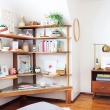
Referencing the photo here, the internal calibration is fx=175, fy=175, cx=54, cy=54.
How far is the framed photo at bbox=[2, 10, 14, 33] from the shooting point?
351 cm

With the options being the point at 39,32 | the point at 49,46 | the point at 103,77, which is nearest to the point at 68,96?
the point at 103,77

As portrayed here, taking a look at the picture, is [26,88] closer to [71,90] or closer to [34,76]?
[34,76]

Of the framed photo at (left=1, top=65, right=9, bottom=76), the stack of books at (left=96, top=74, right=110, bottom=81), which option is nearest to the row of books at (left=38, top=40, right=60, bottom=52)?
the framed photo at (left=1, top=65, right=9, bottom=76)

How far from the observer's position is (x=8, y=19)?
12.0 feet

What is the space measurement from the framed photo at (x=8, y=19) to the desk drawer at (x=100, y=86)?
2.22m

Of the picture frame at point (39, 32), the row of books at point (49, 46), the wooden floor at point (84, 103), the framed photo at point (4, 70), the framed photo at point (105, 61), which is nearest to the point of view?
the framed photo at point (4, 70)

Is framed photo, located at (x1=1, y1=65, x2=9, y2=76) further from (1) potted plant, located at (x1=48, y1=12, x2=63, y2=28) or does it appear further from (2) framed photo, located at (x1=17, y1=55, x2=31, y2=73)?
(1) potted plant, located at (x1=48, y1=12, x2=63, y2=28)

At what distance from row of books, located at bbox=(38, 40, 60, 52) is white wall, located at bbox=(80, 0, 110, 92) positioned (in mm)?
1018

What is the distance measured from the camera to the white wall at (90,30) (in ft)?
14.1

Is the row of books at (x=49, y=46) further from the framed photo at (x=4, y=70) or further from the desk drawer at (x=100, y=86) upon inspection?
the desk drawer at (x=100, y=86)

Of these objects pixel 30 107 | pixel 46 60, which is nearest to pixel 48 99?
pixel 46 60

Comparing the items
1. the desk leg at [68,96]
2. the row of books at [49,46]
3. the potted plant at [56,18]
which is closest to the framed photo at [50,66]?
the row of books at [49,46]

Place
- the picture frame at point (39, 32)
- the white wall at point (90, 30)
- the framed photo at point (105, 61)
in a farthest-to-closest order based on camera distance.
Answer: the white wall at point (90, 30) < the framed photo at point (105, 61) < the picture frame at point (39, 32)

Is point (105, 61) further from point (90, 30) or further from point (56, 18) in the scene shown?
point (56, 18)
